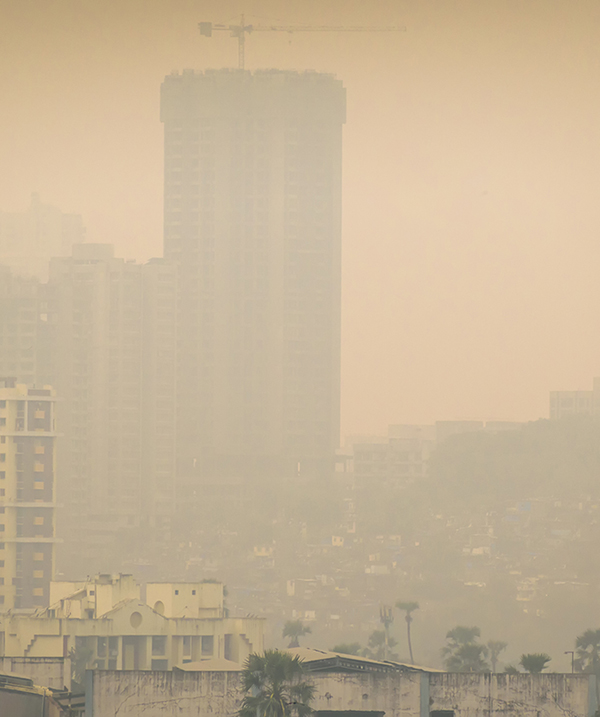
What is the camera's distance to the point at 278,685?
12.6 meters

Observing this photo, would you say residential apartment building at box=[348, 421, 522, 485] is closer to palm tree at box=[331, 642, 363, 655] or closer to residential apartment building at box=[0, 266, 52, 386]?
residential apartment building at box=[0, 266, 52, 386]

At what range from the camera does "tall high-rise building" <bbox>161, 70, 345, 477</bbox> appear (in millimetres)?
56688

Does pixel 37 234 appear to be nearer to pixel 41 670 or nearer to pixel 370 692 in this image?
pixel 41 670

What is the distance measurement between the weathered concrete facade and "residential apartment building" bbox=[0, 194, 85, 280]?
4628 cm

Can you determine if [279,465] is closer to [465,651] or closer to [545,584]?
[545,584]

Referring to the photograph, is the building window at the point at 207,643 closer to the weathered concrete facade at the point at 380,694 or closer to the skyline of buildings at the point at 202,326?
the weathered concrete facade at the point at 380,694

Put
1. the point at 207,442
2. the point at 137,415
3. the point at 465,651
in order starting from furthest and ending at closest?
the point at 207,442 < the point at 137,415 < the point at 465,651

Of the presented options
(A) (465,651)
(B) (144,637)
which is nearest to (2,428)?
(B) (144,637)

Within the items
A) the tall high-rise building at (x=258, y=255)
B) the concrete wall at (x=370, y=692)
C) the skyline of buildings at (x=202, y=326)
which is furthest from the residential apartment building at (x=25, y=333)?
the concrete wall at (x=370, y=692)

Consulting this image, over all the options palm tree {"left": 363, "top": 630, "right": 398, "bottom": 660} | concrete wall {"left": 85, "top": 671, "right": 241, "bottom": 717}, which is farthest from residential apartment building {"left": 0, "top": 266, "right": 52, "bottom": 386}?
concrete wall {"left": 85, "top": 671, "right": 241, "bottom": 717}

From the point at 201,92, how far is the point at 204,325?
10.7 m

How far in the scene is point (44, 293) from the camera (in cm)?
5247

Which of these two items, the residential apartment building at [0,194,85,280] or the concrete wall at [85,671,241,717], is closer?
the concrete wall at [85,671,241,717]

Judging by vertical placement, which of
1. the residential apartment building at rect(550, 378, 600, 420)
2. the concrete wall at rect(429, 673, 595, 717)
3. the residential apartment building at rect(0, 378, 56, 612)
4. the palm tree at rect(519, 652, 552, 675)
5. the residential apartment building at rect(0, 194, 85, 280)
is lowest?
the concrete wall at rect(429, 673, 595, 717)
